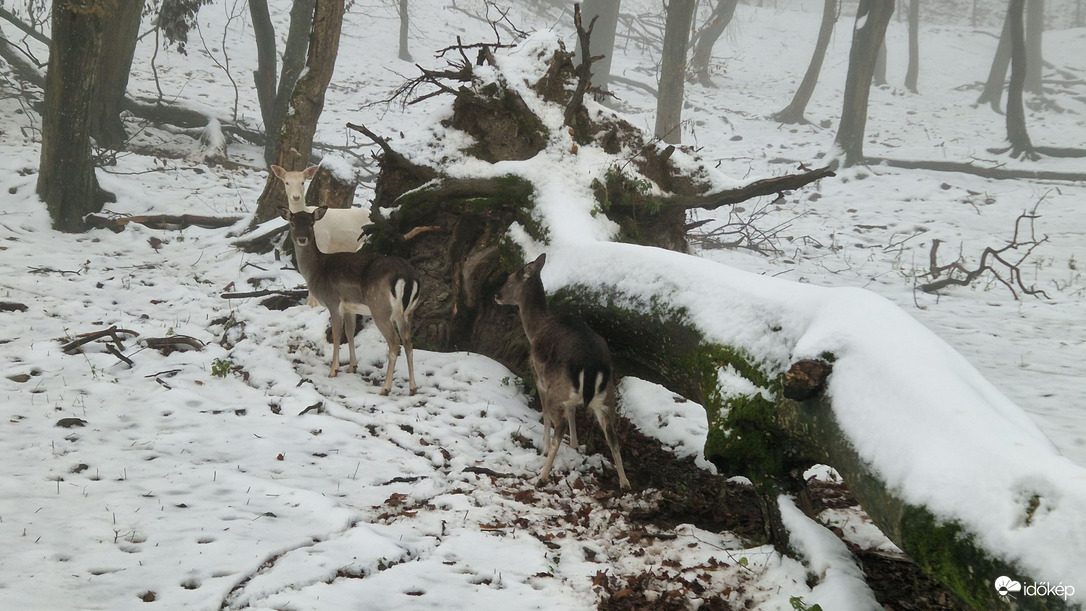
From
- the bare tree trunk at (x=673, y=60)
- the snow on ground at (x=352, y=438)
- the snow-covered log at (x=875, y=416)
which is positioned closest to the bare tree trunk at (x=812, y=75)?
the bare tree trunk at (x=673, y=60)

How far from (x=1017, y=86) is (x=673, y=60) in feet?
33.9

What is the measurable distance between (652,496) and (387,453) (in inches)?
74.0

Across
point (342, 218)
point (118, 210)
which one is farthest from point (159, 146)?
point (342, 218)

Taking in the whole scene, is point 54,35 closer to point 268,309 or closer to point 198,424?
point 268,309

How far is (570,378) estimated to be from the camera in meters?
4.86

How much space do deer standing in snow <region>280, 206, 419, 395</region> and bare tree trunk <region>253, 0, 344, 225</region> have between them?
11.8 ft

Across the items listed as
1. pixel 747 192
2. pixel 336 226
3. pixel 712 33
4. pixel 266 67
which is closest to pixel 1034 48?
pixel 712 33

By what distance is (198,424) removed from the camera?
4.98 m

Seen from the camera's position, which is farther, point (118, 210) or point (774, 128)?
point (774, 128)

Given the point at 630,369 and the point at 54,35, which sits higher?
the point at 54,35

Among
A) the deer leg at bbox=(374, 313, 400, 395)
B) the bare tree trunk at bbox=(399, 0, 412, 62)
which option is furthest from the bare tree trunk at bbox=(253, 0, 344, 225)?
the bare tree trunk at bbox=(399, 0, 412, 62)

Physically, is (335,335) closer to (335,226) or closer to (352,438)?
(352,438)

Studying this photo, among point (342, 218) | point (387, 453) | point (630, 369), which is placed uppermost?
point (342, 218)

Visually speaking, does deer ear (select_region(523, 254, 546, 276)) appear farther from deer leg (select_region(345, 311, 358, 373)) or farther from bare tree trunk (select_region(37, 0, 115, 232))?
bare tree trunk (select_region(37, 0, 115, 232))
